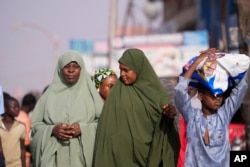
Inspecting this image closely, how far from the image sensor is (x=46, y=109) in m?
7.19

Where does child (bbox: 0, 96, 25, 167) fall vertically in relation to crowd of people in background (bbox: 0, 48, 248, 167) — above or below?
below

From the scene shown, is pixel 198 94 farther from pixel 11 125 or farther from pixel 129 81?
pixel 11 125

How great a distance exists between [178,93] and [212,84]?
0.29 meters

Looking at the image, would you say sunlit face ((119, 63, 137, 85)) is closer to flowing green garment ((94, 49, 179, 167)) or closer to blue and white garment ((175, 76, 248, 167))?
flowing green garment ((94, 49, 179, 167))

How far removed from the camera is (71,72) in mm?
7148

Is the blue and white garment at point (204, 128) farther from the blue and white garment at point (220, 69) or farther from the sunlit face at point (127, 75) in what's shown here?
the sunlit face at point (127, 75)

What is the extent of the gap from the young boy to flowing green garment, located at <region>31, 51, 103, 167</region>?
104 centimetres

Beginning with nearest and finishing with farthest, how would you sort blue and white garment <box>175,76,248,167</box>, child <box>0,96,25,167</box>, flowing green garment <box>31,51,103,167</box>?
blue and white garment <box>175,76,248,167</box>
flowing green garment <box>31,51,103,167</box>
child <box>0,96,25,167</box>

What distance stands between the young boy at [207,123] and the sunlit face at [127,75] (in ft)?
1.88

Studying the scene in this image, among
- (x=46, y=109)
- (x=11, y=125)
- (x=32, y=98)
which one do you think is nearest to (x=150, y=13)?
(x=32, y=98)

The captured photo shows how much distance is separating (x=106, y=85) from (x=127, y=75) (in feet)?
3.98

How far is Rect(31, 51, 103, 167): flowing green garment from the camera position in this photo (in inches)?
277

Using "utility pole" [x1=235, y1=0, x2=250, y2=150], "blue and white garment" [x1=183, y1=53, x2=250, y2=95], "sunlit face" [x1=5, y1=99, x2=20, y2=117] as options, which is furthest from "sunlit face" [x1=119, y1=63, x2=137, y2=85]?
"sunlit face" [x1=5, y1=99, x2=20, y2=117]

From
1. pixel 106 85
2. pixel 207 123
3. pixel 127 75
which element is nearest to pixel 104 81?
pixel 106 85
